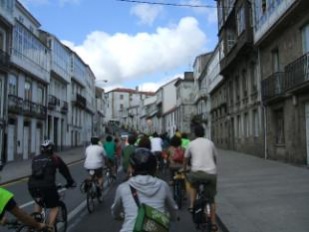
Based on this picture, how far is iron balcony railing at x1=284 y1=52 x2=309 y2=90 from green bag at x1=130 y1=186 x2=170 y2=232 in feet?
52.1

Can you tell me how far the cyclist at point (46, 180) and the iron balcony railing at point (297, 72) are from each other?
45.9 ft

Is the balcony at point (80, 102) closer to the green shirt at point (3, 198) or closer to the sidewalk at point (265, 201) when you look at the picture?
the sidewalk at point (265, 201)

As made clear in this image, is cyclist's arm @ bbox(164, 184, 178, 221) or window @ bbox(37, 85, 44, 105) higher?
window @ bbox(37, 85, 44, 105)

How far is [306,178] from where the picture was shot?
15.4 metres

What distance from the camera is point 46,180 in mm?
6445

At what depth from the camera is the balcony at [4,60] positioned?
29.2 meters

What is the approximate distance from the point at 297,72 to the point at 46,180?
15321mm

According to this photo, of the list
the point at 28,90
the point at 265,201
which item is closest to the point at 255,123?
the point at 28,90

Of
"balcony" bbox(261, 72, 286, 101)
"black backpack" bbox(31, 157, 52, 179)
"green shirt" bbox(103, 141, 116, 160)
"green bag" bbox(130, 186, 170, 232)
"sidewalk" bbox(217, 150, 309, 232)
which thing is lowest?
"sidewalk" bbox(217, 150, 309, 232)

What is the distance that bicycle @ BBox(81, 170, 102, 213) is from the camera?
1048 cm

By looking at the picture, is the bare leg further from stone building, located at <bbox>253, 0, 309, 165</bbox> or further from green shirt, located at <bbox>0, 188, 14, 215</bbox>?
stone building, located at <bbox>253, 0, 309, 165</bbox>

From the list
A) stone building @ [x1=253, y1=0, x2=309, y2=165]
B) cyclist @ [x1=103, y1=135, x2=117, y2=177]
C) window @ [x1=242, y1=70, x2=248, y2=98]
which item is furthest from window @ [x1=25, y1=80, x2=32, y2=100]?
cyclist @ [x1=103, y1=135, x2=117, y2=177]

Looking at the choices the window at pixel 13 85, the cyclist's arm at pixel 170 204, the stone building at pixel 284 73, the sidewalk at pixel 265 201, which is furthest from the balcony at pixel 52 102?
the cyclist's arm at pixel 170 204

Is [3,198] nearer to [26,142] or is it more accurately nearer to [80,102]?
[26,142]
